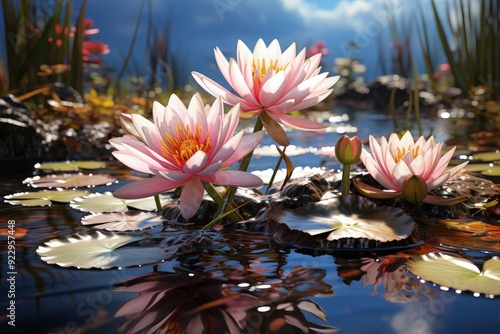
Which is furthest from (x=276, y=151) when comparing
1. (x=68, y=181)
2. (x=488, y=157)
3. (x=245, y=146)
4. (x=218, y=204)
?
(x=245, y=146)

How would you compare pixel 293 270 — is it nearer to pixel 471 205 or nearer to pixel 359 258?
pixel 359 258

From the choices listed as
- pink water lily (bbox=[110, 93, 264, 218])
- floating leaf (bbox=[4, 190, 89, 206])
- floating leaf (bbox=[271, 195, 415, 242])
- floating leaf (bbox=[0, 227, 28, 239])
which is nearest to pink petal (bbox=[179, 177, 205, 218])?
pink water lily (bbox=[110, 93, 264, 218])

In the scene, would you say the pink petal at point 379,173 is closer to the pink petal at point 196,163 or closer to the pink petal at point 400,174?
the pink petal at point 400,174

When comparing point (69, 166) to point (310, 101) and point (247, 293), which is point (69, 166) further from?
point (247, 293)

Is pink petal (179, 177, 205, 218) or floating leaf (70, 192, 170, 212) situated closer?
pink petal (179, 177, 205, 218)

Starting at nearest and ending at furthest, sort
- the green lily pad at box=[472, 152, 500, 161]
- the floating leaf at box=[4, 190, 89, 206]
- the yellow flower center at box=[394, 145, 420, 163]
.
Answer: the yellow flower center at box=[394, 145, 420, 163], the floating leaf at box=[4, 190, 89, 206], the green lily pad at box=[472, 152, 500, 161]

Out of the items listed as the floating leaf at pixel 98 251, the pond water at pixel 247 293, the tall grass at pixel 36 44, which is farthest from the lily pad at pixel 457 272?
the tall grass at pixel 36 44

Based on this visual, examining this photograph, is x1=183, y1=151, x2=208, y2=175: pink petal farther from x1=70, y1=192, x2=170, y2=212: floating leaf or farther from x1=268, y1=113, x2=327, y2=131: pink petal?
x1=70, y1=192, x2=170, y2=212: floating leaf

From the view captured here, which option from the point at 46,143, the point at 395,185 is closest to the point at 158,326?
the point at 395,185
